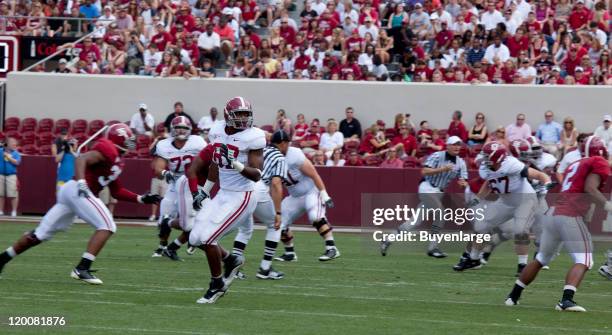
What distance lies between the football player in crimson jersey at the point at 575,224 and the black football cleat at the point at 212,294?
2756 millimetres

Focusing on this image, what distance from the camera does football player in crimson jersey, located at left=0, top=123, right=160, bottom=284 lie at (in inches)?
462

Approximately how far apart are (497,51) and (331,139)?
357cm

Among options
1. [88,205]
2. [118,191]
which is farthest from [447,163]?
[88,205]

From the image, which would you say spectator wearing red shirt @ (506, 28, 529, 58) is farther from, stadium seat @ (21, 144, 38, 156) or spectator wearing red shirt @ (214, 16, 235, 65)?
stadium seat @ (21, 144, 38, 156)

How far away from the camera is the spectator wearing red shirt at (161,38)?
80.9 ft

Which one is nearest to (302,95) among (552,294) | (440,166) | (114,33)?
(114,33)

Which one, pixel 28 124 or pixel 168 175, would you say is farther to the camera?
pixel 28 124

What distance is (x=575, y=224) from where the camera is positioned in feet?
34.9

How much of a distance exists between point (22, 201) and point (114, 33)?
180 inches

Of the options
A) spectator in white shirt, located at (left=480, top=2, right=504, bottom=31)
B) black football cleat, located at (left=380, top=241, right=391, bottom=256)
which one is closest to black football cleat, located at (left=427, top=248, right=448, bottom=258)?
black football cleat, located at (left=380, top=241, right=391, bottom=256)

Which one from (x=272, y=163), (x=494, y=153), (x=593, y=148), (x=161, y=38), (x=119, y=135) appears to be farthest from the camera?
(x=161, y=38)

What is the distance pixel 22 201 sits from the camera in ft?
73.8

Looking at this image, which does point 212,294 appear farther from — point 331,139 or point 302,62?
point 302,62

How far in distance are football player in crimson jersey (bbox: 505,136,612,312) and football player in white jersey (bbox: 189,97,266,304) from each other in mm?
2643
